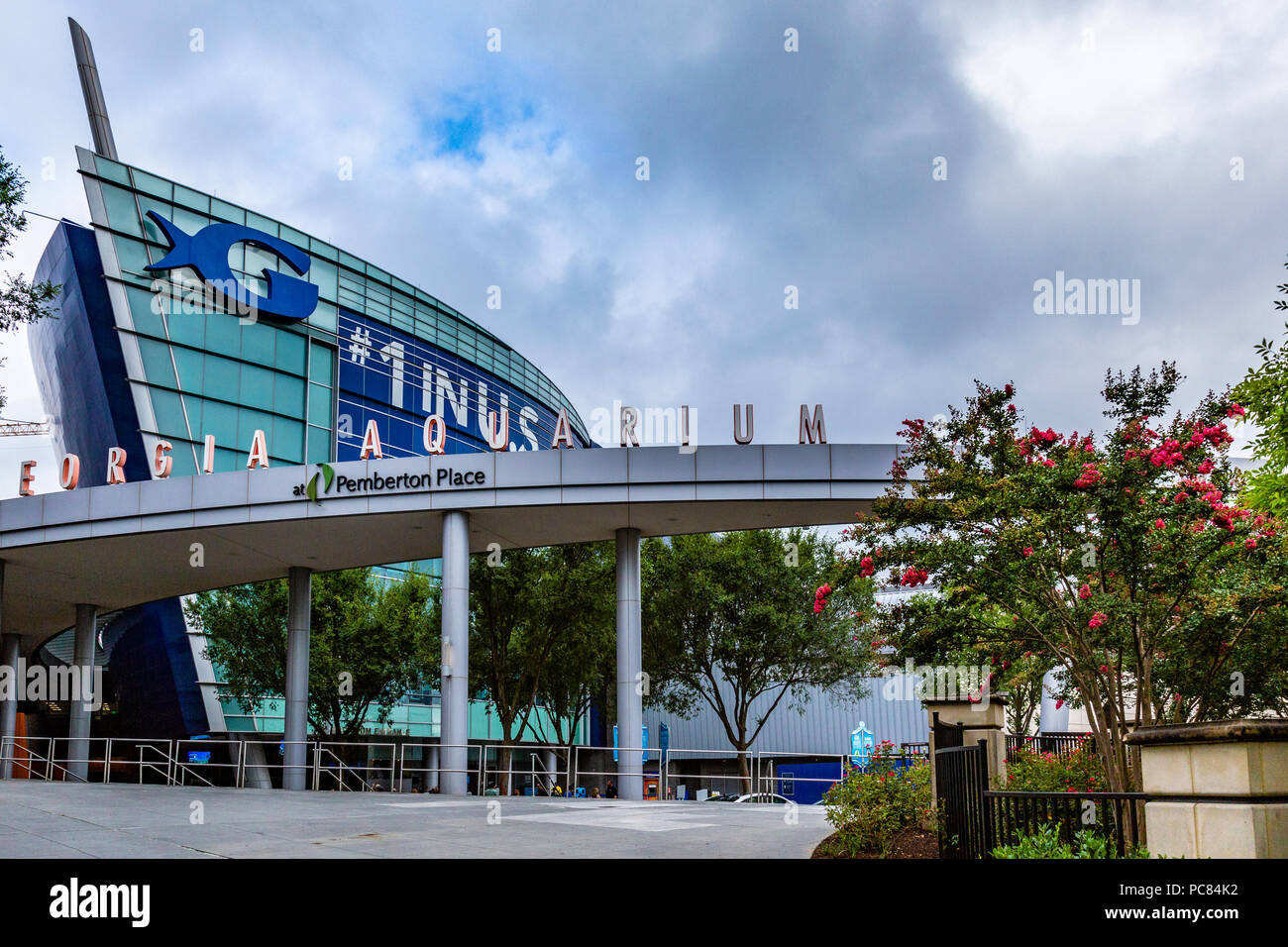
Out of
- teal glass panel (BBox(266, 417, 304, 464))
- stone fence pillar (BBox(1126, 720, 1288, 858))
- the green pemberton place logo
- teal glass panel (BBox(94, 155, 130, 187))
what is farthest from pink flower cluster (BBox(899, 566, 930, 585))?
teal glass panel (BBox(94, 155, 130, 187))

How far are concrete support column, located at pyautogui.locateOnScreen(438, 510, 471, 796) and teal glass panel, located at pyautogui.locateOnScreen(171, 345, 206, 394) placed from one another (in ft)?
68.3

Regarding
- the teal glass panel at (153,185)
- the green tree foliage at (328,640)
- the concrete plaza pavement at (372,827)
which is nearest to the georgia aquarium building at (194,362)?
the teal glass panel at (153,185)

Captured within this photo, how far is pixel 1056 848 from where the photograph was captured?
26.1ft

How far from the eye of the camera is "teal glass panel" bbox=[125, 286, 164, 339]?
3825 centimetres

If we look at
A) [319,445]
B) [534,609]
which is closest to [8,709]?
[319,445]

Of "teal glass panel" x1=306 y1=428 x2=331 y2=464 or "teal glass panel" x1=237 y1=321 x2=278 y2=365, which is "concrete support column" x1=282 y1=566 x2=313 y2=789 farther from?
"teal glass panel" x1=237 y1=321 x2=278 y2=365

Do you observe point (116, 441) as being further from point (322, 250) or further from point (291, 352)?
point (322, 250)

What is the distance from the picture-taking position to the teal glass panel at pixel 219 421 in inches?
1543

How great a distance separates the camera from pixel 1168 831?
23.6 ft

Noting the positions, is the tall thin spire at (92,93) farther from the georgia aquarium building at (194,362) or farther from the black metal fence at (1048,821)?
the black metal fence at (1048,821)

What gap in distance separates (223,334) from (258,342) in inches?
54.3

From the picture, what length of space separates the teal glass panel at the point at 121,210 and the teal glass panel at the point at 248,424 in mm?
7328
